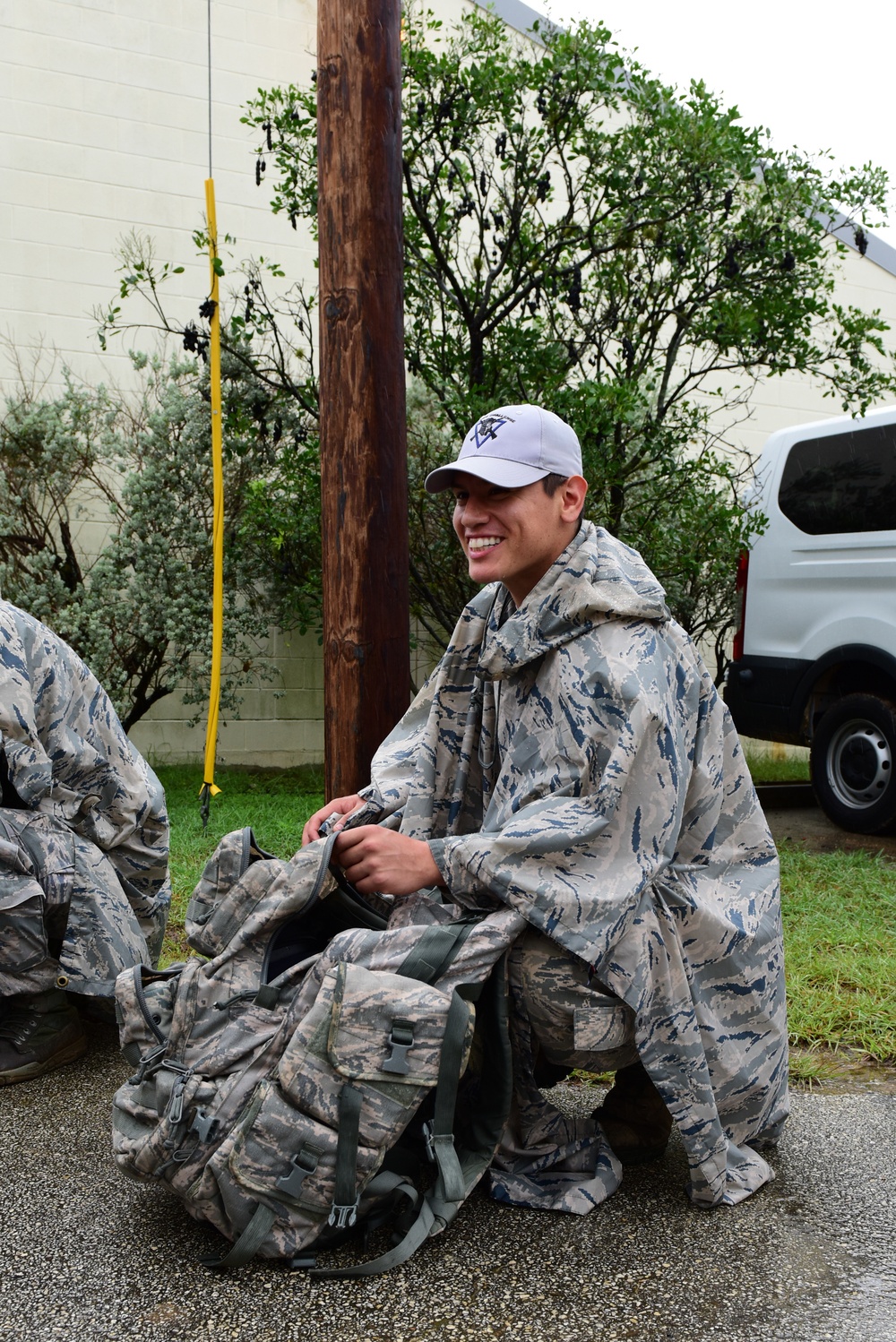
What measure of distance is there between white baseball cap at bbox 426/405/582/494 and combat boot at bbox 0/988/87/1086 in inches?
69.0

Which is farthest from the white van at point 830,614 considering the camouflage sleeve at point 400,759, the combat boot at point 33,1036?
the combat boot at point 33,1036

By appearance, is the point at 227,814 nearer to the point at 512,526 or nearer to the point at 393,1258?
the point at 512,526

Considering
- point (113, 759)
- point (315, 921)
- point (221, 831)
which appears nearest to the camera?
point (315, 921)

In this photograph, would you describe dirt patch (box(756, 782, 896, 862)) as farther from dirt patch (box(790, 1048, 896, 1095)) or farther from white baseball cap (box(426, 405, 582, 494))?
white baseball cap (box(426, 405, 582, 494))

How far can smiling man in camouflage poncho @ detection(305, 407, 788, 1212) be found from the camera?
217 cm

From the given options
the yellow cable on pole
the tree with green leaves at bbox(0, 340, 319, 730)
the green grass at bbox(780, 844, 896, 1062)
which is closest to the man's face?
the green grass at bbox(780, 844, 896, 1062)

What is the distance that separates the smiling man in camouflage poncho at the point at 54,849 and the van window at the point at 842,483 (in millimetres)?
4516

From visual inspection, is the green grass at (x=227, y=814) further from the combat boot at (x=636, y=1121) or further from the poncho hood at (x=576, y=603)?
the poncho hood at (x=576, y=603)

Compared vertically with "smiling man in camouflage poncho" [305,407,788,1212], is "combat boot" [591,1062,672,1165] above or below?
below

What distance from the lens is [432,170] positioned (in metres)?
6.48

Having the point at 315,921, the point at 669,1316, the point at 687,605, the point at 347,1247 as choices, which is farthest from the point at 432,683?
the point at 687,605

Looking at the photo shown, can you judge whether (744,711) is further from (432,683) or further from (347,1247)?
(347,1247)

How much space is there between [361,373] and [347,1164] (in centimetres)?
196

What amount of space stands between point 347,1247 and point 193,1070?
0.43 meters
